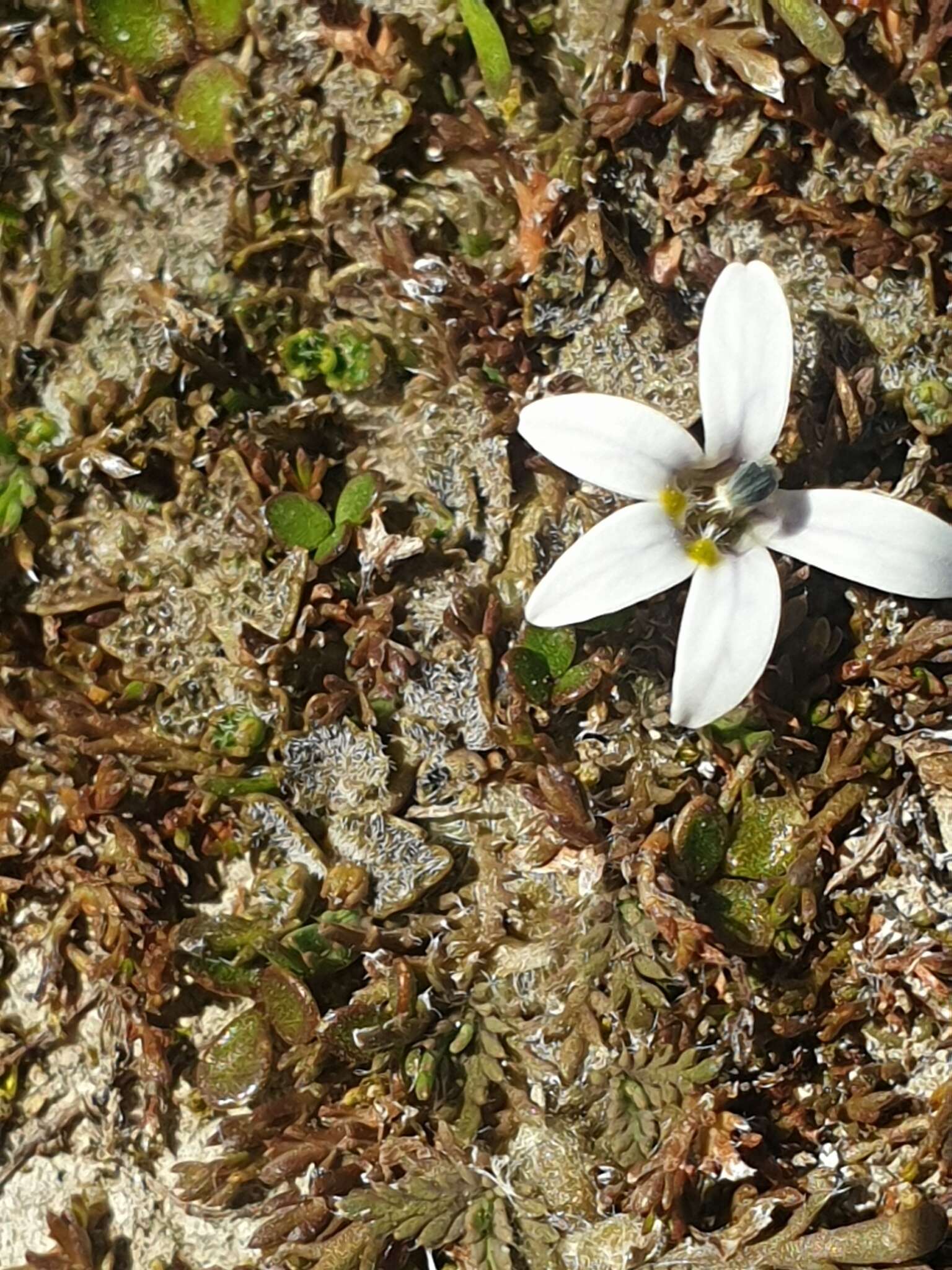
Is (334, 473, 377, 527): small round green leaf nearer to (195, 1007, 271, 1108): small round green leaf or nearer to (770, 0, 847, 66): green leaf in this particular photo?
(195, 1007, 271, 1108): small round green leaf

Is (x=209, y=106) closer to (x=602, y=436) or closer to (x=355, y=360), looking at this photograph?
(x=355, y=360)

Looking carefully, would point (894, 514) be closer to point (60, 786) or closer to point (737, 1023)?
point (737, 1023)

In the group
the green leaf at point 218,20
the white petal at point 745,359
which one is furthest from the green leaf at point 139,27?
the white petal at point 745,359

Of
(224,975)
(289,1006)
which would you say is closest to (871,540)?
(289,1006)

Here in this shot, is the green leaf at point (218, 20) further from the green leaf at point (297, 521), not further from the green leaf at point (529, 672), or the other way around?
the green leaf at point (529, 672)

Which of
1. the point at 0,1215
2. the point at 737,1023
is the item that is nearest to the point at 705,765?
the point at 737,1023

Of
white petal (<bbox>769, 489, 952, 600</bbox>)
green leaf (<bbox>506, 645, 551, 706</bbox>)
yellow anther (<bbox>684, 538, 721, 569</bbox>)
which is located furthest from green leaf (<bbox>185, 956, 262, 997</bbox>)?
white petal (<bbox>769, 489, 952, 600</bbox>)
